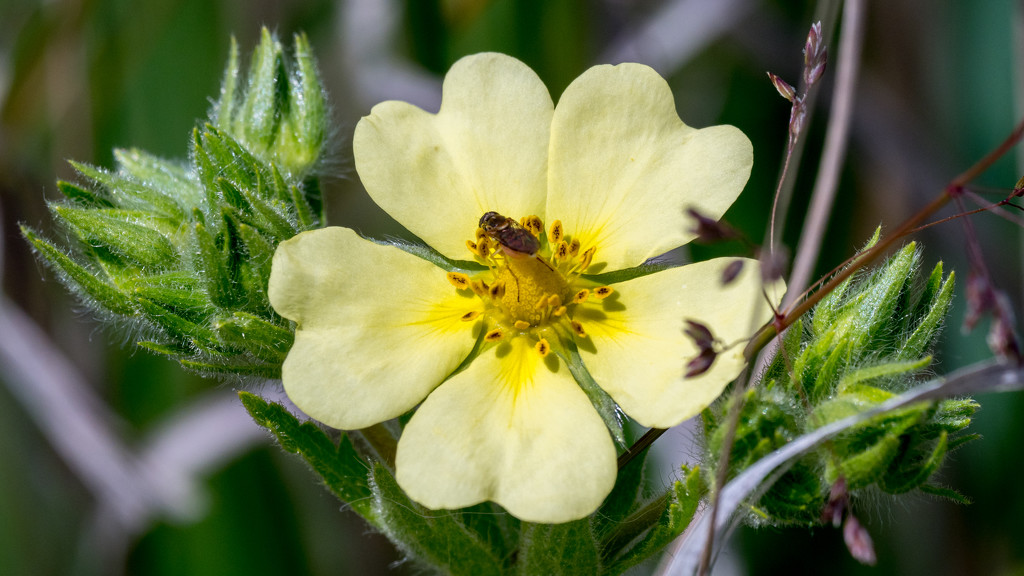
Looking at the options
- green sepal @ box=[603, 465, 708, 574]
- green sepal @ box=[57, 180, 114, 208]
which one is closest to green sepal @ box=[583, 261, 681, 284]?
green sepal @ box=[603, 465, 708, 574]

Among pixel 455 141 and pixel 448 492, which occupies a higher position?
pixel 455 141

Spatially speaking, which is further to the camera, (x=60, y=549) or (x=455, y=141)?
(x=60, y=549)

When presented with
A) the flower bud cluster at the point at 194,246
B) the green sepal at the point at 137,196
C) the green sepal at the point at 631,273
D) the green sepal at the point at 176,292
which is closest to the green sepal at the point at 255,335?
the flower bud cluster at the point at 194,246

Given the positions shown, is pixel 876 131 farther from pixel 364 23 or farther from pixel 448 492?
pixel 448 492

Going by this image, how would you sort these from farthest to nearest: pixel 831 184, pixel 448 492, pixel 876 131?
pixel 876 131 < pixel 831 184 < pixel 448 492

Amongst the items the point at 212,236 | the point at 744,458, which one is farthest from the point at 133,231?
the point at 744,458

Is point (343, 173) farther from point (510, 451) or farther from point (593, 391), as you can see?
point (510, 451)

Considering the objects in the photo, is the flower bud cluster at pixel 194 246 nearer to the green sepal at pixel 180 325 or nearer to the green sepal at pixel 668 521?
the green sepal at pixel 180 325
